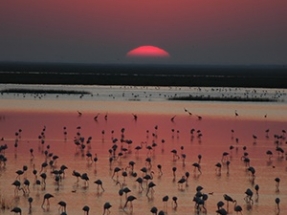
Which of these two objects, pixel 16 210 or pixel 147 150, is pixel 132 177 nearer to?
pixel 147 150

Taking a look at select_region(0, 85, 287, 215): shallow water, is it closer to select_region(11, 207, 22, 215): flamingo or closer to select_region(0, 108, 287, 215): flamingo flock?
select_region(0, 108, 287, 215): flamingo flock

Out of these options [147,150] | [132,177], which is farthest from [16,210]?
[147,150]

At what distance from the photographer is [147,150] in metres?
20.4

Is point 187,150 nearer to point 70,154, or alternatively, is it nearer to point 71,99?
point 70,154

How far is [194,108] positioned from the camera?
1411 inches

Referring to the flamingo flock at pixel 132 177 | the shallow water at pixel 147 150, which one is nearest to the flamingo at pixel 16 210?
the flamingo flock at pixel 132 177

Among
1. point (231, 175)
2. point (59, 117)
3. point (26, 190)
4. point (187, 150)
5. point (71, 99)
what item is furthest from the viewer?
point (71, 99)

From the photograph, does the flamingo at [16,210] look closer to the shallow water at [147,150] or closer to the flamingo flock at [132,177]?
the flamingo flock at [132,177]

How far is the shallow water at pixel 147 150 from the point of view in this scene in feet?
45.4

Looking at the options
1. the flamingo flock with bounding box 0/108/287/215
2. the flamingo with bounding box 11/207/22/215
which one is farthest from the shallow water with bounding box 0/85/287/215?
the flamingo with bounding box 11/207/22/215

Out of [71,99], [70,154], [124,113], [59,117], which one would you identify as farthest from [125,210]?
[71,99]

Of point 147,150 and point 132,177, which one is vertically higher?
point 147,150

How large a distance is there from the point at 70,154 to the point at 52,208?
631 cm

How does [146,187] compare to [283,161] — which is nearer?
[146,187]
